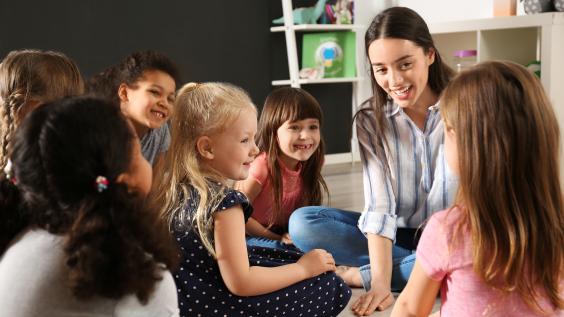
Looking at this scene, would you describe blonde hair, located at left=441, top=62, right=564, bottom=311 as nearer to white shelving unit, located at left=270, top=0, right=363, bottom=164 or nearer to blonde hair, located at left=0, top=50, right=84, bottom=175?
blonde hair, located at left=0, top=50, right=84, bottom=175

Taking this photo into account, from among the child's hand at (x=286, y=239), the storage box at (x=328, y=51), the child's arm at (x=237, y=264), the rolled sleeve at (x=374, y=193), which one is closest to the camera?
the child's arm at (x=237, y=264)

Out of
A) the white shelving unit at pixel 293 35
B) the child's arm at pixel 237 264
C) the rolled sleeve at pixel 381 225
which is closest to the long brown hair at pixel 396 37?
the rolled sleeve at pixel 381 225

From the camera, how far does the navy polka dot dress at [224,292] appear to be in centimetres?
154

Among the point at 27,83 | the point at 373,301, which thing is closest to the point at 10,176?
the point at 27,83

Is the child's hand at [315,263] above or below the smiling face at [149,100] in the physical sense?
below

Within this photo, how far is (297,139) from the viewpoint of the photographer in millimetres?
2354

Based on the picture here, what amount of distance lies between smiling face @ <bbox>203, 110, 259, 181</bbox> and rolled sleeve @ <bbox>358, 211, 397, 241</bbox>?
457mm

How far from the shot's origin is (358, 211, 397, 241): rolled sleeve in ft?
6.34

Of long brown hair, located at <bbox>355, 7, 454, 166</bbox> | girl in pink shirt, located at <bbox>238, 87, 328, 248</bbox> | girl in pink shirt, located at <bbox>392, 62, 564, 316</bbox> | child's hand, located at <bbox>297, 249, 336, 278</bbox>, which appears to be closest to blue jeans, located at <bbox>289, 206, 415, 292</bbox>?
girl in pink shirt, located at <bbox>238, 87, 328, 248</bbox>

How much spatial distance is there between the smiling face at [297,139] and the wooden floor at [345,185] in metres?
0.55

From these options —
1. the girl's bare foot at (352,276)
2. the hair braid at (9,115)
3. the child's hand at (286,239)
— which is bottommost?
the girl's bare foot at (352,276)

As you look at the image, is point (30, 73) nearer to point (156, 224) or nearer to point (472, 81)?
point (156, 224)

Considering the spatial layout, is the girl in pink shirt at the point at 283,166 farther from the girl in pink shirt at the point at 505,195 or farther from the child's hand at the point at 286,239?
the girl in pink shirt at the point at 505,195

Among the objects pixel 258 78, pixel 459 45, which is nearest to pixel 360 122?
pixel 459 45
